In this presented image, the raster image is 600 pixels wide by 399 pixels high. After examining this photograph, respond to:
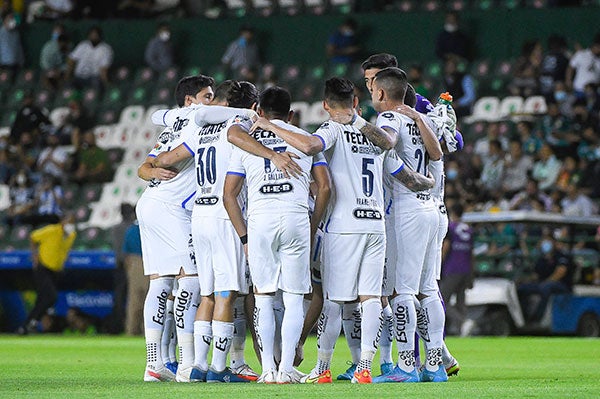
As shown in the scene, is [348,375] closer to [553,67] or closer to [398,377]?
[398,377]

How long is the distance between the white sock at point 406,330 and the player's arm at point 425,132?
1135 millimetres

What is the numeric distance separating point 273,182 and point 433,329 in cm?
176

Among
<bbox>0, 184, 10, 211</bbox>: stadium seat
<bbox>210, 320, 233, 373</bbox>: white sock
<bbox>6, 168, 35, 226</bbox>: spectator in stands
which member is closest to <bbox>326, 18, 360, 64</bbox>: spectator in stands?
<bbox>6, 168, 35, 226</bbox>: spectator in stands

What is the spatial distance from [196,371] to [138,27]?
19.5 meters

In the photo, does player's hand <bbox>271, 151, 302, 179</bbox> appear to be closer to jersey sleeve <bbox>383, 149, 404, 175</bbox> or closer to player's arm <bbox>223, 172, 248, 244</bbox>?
player's arm <bbox>223, 172, 248, 244</bbox>

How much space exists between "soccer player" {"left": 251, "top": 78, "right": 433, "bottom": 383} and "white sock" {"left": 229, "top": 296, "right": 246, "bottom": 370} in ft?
2.80

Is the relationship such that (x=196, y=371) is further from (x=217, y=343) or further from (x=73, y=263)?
(x=73, y=263)

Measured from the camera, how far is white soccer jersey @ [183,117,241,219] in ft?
33.6

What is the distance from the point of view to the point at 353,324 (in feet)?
35.3

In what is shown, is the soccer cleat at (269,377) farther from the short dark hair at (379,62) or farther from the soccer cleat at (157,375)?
the short dark hair at (379,62)

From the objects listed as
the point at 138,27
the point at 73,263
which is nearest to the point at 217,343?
the point at 73,263

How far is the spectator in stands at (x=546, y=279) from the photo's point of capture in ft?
65.5

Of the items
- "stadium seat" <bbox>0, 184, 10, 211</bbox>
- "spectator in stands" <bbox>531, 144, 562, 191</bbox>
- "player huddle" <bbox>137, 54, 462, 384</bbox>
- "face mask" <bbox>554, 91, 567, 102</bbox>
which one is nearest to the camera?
"player huddle" <bbox>137, 54, 462, 384</bbox>

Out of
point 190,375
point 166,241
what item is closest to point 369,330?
point 190,375
